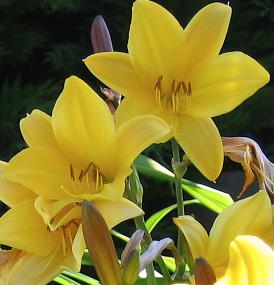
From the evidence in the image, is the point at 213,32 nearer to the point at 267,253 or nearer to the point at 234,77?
the point at 234,77

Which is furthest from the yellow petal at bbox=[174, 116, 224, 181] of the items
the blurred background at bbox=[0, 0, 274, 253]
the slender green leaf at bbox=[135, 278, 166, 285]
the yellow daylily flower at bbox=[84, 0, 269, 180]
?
the blurred background at bbox=[0, 0, 274, 253]

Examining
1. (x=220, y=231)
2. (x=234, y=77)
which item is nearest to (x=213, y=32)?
(x=234, y=77)

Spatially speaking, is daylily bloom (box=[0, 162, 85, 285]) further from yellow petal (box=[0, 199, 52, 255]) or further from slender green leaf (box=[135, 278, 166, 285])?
slender green leaf (box=[135, 278, 166, 285])

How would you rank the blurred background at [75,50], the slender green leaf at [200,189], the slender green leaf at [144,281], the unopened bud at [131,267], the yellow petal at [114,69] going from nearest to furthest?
the unopened bud at [131,267] → the yellow petal at [114,69] → the slender green leaf at [144,281] → the slender green leaf at [200,189] → the blurred background at [75,50]

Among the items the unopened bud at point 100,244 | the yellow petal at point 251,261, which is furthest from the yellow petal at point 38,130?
Result: the yellow petal at point 251,261

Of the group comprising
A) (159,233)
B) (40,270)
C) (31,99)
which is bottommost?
(159,233)

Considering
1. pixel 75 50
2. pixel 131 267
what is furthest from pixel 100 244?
pixel 75 50

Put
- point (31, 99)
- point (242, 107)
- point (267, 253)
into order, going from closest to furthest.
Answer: point (267, 253)
point (31, 99)
point (242, 107)

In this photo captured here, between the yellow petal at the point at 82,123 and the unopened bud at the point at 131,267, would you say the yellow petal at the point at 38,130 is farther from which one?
the unopened bud at the point at 131,267
